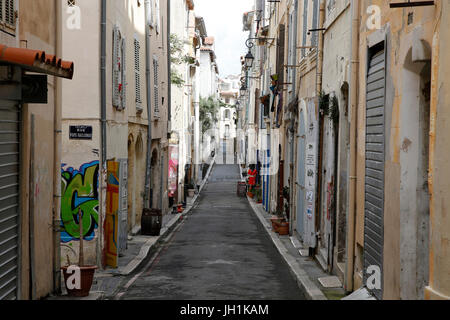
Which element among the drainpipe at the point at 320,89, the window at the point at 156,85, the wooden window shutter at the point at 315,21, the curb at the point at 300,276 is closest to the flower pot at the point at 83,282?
the curb at the point at 300,276

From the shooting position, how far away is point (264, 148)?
1452 inches

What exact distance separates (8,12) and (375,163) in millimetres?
5683

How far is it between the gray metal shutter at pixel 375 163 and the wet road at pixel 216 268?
2.62 metres

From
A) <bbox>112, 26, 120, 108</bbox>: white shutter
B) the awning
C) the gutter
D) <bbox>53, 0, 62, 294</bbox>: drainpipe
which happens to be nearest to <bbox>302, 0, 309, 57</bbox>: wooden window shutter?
<bbox>112, 26, 120, 108</bbox>: white shutter

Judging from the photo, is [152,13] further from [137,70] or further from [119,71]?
[119,71]

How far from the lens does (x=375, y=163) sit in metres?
10.3

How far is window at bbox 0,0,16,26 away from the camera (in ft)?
29.3

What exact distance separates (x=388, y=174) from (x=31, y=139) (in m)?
5.36

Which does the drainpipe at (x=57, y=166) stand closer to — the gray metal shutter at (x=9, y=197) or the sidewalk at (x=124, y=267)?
the sidewalk at (x=124, y=267)

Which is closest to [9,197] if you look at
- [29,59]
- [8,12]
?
[8,12]

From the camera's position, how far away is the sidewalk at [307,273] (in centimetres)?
1219

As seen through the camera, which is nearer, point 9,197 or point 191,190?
point 9,197

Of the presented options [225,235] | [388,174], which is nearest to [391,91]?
[388,174]
